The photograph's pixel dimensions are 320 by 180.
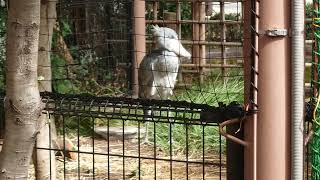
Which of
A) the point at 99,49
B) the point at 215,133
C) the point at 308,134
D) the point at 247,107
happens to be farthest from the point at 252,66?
the point at 99,49

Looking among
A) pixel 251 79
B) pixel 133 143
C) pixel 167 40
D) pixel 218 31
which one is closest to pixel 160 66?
pixel 167 40

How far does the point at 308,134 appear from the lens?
7.04ft

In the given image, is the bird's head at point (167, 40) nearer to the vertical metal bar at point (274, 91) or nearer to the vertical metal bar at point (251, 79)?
the vertical metal bar at point (251, 79)

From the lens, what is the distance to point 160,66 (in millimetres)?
6875

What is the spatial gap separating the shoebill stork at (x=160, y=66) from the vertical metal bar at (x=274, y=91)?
447 centimetres

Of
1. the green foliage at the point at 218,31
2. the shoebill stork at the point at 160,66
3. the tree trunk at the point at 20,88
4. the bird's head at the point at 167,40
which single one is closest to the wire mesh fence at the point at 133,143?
the shoebill stork at the point at 160,66

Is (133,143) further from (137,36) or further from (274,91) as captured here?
(274,91)

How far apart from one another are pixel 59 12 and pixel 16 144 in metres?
4.35

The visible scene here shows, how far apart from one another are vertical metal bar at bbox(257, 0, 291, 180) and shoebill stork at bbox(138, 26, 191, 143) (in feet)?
14.7

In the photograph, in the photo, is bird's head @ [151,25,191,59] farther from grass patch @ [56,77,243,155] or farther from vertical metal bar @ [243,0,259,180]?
vertical metal bar @ [243,0,259,180]

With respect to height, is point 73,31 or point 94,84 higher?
point 73,31

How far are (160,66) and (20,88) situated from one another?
189 inches

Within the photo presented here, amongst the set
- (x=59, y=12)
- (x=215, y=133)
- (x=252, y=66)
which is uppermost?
(x=59, y=12)

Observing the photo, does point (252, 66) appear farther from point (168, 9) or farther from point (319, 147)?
point (168, 9)
